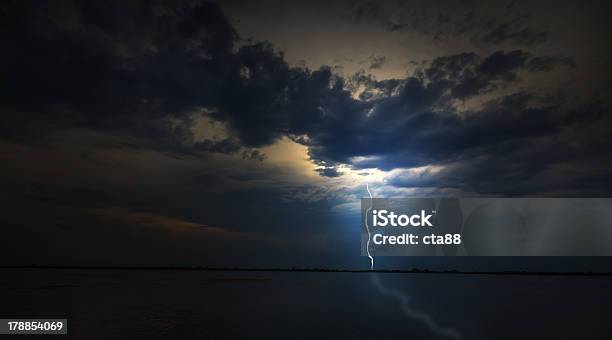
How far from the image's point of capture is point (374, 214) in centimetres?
4603

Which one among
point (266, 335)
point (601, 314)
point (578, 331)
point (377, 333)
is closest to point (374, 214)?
point (377, 333)

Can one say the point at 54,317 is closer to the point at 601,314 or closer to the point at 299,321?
the point at 299,321

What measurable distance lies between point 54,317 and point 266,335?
24895mm

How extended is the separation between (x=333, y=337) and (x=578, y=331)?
926 inches

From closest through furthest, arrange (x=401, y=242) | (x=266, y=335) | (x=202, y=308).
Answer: (x=266, y=335), (x=401, y=242), (x=202, y=308)

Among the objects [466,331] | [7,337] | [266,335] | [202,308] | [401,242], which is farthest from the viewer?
[202,308]

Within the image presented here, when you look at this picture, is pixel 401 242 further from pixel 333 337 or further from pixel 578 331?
pixel 578 331

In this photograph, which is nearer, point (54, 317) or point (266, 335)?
point (266, 335)

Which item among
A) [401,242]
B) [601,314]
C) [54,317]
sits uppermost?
[401,242]

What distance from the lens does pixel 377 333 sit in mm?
38312

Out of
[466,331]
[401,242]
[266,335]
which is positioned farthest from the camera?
[401,242]

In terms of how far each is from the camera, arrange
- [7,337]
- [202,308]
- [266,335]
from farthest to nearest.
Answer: [202,308] < [266,335] < [7,337]

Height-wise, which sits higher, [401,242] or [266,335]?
[401,242]

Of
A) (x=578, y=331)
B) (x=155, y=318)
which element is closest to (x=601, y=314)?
(x=578, y=331)
